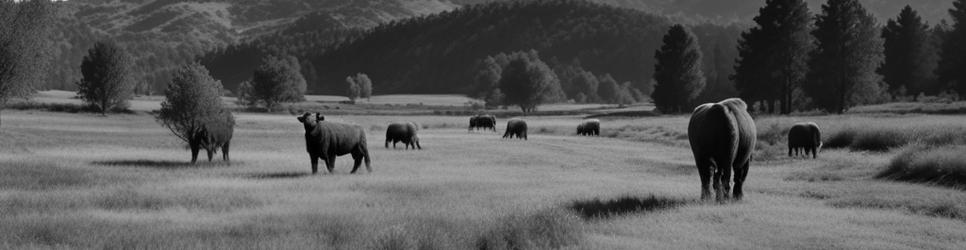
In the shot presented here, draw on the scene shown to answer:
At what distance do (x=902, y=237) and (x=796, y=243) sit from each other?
79.8 inches

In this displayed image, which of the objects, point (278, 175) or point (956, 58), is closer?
point (278, 175)

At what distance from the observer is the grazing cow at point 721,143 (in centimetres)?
1453

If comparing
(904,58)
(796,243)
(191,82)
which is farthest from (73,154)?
(904,58)

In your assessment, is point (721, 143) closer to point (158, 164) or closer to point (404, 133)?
point (158, 164)

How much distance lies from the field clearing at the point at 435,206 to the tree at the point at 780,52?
41.8 meters

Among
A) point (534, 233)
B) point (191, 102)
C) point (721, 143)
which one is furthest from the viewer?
point (191, 102)

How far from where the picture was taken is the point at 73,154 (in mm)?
27203

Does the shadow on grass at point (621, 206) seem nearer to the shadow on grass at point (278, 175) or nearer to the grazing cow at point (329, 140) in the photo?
the shadow on grass at point (278, 175)

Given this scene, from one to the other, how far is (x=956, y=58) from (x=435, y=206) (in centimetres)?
6972

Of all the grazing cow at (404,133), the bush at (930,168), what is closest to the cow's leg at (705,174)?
the bush at (930,168)

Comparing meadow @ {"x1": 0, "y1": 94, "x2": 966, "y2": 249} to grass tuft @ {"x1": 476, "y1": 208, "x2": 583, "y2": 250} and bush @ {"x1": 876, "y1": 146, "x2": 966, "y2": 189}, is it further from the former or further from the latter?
bush @ {"x1": 876, "y1": 146, "x2": 966, "y2": 189}

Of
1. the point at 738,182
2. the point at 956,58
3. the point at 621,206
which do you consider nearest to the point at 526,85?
the point at 956,58

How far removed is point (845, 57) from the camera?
199ft

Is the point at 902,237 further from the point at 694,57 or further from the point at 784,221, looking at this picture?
the point at 694,57
